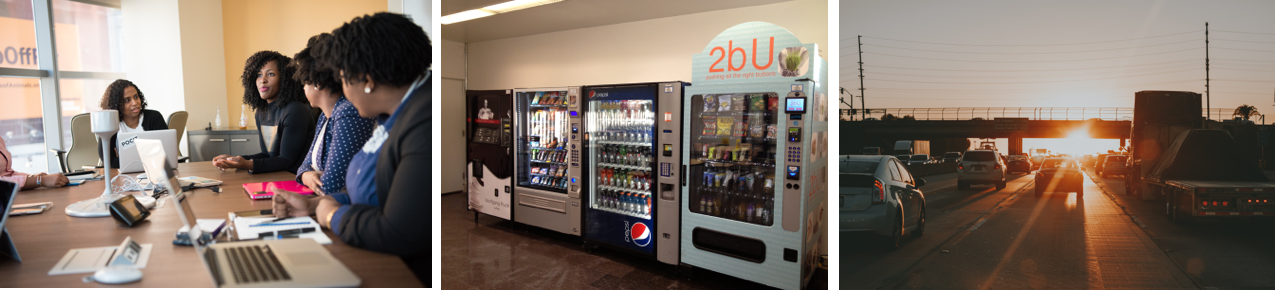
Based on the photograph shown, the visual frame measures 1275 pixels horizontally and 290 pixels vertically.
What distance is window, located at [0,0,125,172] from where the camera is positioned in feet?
11.0

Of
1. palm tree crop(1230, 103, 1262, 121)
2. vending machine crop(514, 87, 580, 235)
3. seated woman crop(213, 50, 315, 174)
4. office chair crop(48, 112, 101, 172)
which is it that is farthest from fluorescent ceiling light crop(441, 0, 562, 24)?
palm tree crop(1230, 103, 1262, 121)

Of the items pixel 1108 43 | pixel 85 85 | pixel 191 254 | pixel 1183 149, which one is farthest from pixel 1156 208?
pixel 85 85

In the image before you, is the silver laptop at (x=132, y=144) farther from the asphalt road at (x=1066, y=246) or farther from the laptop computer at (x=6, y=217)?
the asphalt road at (x=1066, y=246)

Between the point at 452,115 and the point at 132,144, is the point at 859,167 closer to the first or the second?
the point at 132,144

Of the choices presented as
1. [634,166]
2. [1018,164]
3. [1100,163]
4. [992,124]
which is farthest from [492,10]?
[1100,163]

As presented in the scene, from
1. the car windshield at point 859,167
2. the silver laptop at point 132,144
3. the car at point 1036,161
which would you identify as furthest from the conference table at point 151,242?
the car at point 1036,161

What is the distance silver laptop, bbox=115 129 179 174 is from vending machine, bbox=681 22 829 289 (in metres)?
2.63

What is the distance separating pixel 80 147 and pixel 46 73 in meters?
0.83

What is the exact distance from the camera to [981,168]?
2141 millimetres

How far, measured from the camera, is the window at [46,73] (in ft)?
11.0

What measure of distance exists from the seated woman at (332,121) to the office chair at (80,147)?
3943mm

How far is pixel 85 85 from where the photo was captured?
408 centimetres

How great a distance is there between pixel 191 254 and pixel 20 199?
58.9 inches

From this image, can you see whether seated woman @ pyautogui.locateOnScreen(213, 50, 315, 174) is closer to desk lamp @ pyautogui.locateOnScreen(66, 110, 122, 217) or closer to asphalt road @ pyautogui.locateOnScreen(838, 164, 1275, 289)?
desk lamp @ pyautogui.locateOnScreen(66, 110, 122, 217)
